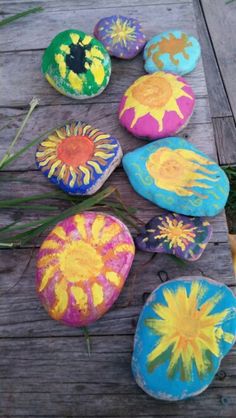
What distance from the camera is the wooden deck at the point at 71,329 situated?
0.99 m

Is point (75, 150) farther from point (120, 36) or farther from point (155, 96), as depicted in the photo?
point (120, 36)

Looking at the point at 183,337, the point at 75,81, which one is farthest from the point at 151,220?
the point at 75,81

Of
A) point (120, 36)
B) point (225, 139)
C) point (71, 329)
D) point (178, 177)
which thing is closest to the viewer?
point (71, 329)

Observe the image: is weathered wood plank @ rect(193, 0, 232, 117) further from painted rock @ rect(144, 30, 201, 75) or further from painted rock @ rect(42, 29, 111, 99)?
painted rock @ rect(42, 29, 111, 99)

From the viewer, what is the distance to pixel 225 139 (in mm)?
1732

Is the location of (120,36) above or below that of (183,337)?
above

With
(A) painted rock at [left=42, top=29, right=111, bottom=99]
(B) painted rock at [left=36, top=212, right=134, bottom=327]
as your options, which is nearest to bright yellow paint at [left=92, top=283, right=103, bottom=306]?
(B) painted rock at [left=36, top=212, right=134, bottom=327]

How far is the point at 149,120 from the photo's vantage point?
124 cm

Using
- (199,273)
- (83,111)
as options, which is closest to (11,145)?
(83,111)

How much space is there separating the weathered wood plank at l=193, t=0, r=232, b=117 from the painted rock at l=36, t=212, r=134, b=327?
98 centimetres

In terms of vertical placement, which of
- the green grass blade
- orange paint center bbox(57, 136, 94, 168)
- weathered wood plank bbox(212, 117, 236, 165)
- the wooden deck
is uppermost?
the green grass blade

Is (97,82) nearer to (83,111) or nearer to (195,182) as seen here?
(83,111)

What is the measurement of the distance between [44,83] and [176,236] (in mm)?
750

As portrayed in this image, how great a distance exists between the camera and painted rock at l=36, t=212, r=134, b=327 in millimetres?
985
